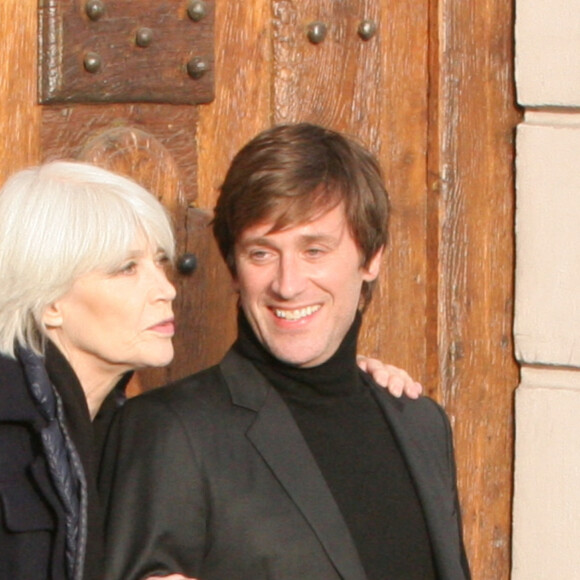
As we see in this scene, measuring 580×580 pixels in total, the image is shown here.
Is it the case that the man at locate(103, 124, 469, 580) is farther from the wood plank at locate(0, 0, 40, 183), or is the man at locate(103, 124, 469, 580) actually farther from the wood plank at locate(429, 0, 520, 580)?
the wood plank at locate(429, 0, 520, 580)

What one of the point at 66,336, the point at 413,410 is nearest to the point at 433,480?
the point at 413,410

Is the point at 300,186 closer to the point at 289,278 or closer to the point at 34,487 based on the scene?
the point at 289,278

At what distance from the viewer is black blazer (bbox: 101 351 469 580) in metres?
2.55

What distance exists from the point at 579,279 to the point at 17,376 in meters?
1.38

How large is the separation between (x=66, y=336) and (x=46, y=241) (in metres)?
0.15

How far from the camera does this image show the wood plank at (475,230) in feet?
11.6

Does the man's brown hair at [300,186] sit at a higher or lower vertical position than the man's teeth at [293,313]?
higher

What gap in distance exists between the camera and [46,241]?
2.52 meters

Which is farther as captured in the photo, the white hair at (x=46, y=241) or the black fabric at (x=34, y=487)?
the white hair at (x=46, y=241)

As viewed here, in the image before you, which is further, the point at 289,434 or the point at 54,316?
the point at 289,434

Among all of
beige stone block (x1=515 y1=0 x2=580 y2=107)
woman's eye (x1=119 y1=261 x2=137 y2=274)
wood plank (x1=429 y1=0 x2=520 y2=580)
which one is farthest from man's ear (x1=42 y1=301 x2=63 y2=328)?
beige stone block (x1=515 y1=0 x2=580 y2=107)

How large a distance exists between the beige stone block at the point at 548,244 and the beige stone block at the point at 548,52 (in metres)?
0.06

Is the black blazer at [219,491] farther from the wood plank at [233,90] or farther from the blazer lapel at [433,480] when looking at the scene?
the wood plank at [233,90]

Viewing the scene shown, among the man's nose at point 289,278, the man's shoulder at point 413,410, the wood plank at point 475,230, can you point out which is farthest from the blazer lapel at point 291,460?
the wood plank at point 475,230
